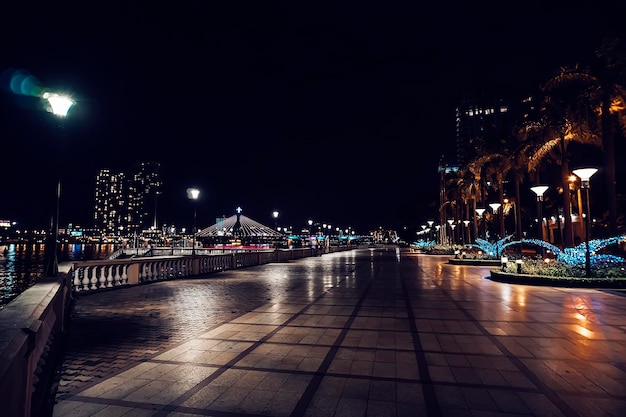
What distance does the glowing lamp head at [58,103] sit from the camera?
9.32m

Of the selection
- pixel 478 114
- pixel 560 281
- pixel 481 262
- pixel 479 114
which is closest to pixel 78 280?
pixel 560 281

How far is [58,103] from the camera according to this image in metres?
9.35

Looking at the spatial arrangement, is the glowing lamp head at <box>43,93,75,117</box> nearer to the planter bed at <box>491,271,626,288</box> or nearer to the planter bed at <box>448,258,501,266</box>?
the planter bed at <box>491,271,626,288</box>

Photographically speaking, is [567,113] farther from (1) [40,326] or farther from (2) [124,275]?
(1) [40,326]

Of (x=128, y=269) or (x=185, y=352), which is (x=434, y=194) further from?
(x=185, y=352)

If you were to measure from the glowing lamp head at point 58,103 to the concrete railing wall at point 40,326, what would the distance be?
4349 mm

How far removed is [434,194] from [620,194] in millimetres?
45780

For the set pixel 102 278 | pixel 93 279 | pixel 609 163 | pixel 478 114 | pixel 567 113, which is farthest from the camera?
pixel 478 114

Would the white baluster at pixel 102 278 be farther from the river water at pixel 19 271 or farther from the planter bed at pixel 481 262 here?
the planter bed at pixel 481 262

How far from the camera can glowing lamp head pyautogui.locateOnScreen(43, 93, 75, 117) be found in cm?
932

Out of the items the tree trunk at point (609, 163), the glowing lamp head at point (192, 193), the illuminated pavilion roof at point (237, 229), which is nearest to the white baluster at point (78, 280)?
the glowing lamp head at point (192, 193)

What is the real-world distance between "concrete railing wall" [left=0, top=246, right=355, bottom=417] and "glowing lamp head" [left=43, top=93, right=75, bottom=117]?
14.3 feet

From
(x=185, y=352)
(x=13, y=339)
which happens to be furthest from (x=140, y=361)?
(x=13, y=339)

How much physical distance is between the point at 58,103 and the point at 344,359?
31.3ft
